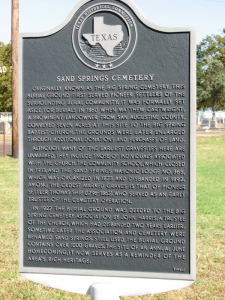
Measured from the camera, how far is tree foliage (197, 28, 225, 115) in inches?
1817

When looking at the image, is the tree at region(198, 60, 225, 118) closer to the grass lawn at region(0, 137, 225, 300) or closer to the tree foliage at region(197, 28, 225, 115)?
the tree foliage at region(197, 28, 225, 115)

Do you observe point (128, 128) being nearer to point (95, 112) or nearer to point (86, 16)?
point (95, 112)

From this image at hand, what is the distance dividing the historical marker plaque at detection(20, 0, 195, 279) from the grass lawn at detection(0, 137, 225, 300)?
1.06m

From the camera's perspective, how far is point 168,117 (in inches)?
136

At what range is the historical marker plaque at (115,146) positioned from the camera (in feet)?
11.4

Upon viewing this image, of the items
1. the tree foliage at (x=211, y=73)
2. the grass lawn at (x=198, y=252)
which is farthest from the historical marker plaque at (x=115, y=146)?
the tree foliage at (x=211, y=73)

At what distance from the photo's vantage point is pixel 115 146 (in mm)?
3496

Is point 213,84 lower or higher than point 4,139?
higher

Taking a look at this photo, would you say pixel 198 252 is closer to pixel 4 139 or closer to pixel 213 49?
pixel 4 139

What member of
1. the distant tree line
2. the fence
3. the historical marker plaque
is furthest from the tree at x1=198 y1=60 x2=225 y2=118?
the historical marker plaque

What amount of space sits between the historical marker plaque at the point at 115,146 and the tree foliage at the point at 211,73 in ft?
145

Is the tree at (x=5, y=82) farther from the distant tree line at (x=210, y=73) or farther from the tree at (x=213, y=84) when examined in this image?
the tree at (x=213, y=84)

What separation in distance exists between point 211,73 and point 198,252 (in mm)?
43884

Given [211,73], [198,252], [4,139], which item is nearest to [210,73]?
[211,73]
